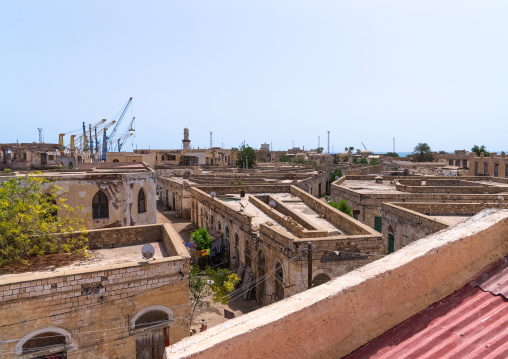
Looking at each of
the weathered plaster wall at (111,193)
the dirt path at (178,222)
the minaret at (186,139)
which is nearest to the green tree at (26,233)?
the weathered plaster wall at (111,193)

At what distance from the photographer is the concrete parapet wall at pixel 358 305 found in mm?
2789

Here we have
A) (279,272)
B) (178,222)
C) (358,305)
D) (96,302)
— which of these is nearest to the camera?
(358,305)

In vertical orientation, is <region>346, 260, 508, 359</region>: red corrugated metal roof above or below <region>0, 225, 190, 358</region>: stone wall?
above

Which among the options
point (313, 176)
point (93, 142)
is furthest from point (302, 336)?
point (93, 142)

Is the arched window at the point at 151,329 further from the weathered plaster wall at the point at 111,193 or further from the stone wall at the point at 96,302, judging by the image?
the weathered plaster wall at the point at 111,193

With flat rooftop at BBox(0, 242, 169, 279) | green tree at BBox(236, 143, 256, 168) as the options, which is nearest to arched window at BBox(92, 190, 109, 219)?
flat rooftop at BBox(0, 242, 169, 279)

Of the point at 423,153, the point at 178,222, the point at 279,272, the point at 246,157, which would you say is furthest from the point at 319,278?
the point at 423,153

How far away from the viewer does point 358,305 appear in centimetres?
321

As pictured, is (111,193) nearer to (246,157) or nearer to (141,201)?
(141,201)

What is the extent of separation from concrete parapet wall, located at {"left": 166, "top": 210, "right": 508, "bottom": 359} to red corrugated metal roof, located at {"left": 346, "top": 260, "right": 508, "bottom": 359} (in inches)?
3.8

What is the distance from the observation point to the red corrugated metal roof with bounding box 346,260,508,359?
2.86 metres

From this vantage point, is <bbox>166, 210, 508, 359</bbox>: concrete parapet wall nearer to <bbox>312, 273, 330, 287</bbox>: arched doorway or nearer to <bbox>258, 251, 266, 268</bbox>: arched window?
<bbox>312, 273, 330, 287</bbox>: arched doorway

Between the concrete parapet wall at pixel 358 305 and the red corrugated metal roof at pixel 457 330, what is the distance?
0.31ft

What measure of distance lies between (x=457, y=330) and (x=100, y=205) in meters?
16.6
